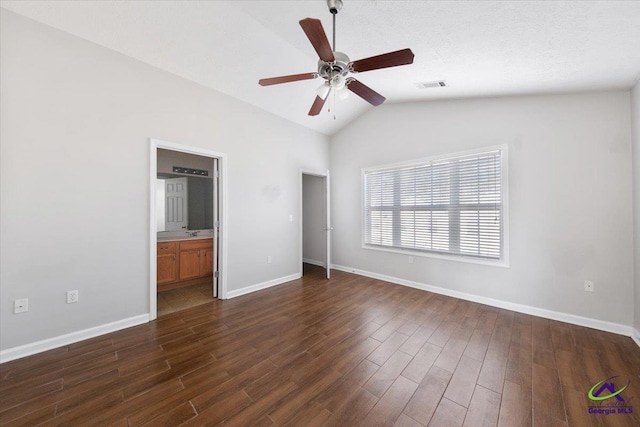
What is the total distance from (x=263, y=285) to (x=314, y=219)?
2.28 m

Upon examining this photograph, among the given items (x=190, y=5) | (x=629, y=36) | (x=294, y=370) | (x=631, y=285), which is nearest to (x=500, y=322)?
(x=631, y=285)

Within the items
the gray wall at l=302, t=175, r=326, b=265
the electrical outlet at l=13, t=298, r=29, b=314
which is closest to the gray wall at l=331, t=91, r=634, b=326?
the gray wall at l=302, t=175, r=326, b=265

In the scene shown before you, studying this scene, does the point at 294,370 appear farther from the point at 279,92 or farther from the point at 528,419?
the point at 279,92

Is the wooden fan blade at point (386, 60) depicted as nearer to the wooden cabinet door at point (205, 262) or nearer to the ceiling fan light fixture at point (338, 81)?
the ceiling fan light fixture at point (338, 81)

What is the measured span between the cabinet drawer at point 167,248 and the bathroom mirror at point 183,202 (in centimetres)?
68

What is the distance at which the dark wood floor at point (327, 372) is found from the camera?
1.52 meters

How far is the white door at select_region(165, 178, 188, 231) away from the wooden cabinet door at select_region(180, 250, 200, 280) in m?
0.84

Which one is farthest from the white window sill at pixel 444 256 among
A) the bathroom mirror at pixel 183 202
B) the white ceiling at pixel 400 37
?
the bathroom mirror at pixel 183 202

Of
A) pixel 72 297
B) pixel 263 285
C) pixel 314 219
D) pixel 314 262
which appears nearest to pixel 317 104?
pixel 263 285

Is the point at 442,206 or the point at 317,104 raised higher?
the point at 317,104

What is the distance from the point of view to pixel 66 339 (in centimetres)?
233

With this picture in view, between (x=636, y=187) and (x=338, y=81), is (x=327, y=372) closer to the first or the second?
(x=338, y=81)

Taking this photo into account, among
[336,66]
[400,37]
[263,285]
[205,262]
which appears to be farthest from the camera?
[205,262]

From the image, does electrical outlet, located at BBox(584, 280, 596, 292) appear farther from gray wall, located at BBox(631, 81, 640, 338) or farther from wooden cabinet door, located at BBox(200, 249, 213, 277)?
wooden cabinet door, located at BBox(200, 249, 213, 277)
